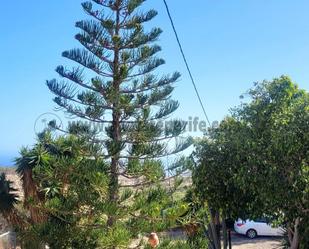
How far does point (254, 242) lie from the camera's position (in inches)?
529

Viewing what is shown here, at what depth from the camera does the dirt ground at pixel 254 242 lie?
12.7 m

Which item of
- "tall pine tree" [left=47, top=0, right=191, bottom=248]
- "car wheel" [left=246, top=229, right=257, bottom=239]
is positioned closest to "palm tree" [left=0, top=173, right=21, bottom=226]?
"tall pine tree" [left=47, top=0, right=191, bottom=248]

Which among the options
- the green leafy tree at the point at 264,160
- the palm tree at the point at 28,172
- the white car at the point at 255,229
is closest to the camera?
the green leafy tree at the point at 264,160

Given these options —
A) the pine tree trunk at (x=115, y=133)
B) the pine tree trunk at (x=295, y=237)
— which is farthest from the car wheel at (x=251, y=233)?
the pine tree trunk at (x=115, y=133)

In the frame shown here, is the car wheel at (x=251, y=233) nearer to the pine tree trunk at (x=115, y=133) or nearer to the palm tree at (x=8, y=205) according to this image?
the palm tree at (x=8, y=205)

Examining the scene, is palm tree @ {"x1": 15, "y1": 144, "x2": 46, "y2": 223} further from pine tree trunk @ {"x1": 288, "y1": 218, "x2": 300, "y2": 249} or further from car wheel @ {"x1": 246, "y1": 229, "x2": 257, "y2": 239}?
car wheel @ {"x1": 246, "y1": 229, "x2": 257, "y2": 239}

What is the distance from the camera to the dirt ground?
12664 millimetres

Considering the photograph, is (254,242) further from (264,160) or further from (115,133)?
(115,133)

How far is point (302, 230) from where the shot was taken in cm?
572

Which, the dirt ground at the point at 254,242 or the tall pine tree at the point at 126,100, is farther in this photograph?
the dirt ground at the point at 254,242

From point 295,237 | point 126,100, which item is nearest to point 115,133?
point 126,100

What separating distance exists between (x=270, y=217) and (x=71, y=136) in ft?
10.8

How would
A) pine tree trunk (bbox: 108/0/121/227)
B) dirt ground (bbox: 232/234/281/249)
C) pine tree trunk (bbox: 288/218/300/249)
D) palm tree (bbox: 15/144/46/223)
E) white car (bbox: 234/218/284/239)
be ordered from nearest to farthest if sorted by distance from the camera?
1. pine tree trunk (bbox: 108/0/121/227)
2. pine tree trunk (bbox: 288/218/300/249)
3. palm tree (bbox: 15/144/46/223)
4. dirt ground (bbox: 232/234/281/249)
5. white car (bbox: 234/218/284/239)

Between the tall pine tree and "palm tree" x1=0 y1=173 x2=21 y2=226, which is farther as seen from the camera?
"palm tree" x1=0 y1=173 x2=21 y2=226
